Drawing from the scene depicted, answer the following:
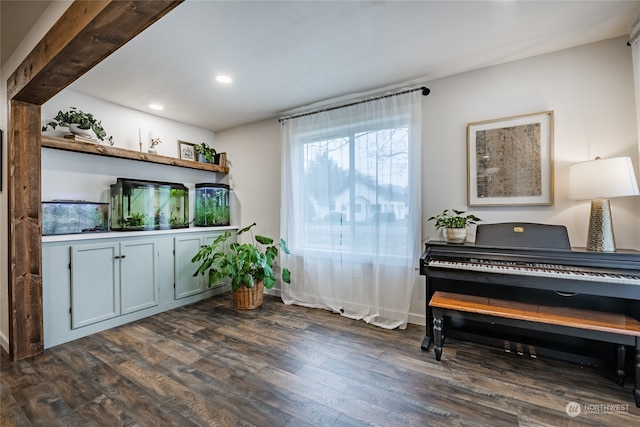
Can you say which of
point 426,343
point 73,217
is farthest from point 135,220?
point 426,343

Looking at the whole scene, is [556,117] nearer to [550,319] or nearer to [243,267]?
[550,319]

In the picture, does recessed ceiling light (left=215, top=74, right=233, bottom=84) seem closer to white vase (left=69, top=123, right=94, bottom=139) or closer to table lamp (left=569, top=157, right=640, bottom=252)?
white vase (left=69, top=123, right=94, bottom=139)

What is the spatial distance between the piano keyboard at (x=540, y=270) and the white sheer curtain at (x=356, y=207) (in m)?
0.62

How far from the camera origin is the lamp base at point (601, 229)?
1.92 meters

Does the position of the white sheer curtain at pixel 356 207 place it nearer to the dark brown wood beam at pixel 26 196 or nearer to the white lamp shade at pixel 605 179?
the white lamp shade at pixel 605 179

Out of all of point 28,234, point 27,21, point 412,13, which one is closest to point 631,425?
point 412,13

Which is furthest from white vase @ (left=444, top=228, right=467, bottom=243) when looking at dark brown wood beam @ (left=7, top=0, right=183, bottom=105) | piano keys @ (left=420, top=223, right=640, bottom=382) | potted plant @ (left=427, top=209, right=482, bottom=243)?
dark brown wood beam @ (left=7, top=0, right=183, bottom=105)

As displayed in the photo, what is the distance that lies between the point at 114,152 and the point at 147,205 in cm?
67

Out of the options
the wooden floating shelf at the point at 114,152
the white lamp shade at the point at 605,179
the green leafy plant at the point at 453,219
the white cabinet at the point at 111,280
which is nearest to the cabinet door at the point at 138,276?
the white cabinet at the point at 111,280

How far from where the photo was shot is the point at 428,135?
2.81 m

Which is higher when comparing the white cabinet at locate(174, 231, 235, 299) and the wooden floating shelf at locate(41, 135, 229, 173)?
the wooden floating shelf at locate(41, 135, 229, 173)

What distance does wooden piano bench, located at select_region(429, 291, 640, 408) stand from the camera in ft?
5.60

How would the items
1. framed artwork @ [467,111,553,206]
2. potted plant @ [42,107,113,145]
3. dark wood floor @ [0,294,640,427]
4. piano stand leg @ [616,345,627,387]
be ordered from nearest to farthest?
dark wood floor @ [0,294,640,427]
piano stand leg @ [616,345,627,387]
framed artwork @ [467,111,553,206]
potted plant @ [42,107,113,145]

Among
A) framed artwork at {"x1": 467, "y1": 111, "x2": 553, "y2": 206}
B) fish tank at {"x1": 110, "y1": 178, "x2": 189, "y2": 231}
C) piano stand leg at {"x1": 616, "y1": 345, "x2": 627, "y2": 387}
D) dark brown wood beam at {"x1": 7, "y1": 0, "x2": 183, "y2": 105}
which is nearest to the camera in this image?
dark brown wood beam at {"x1": 7, "y1": 0, "x2": 183, "y2": 105}
